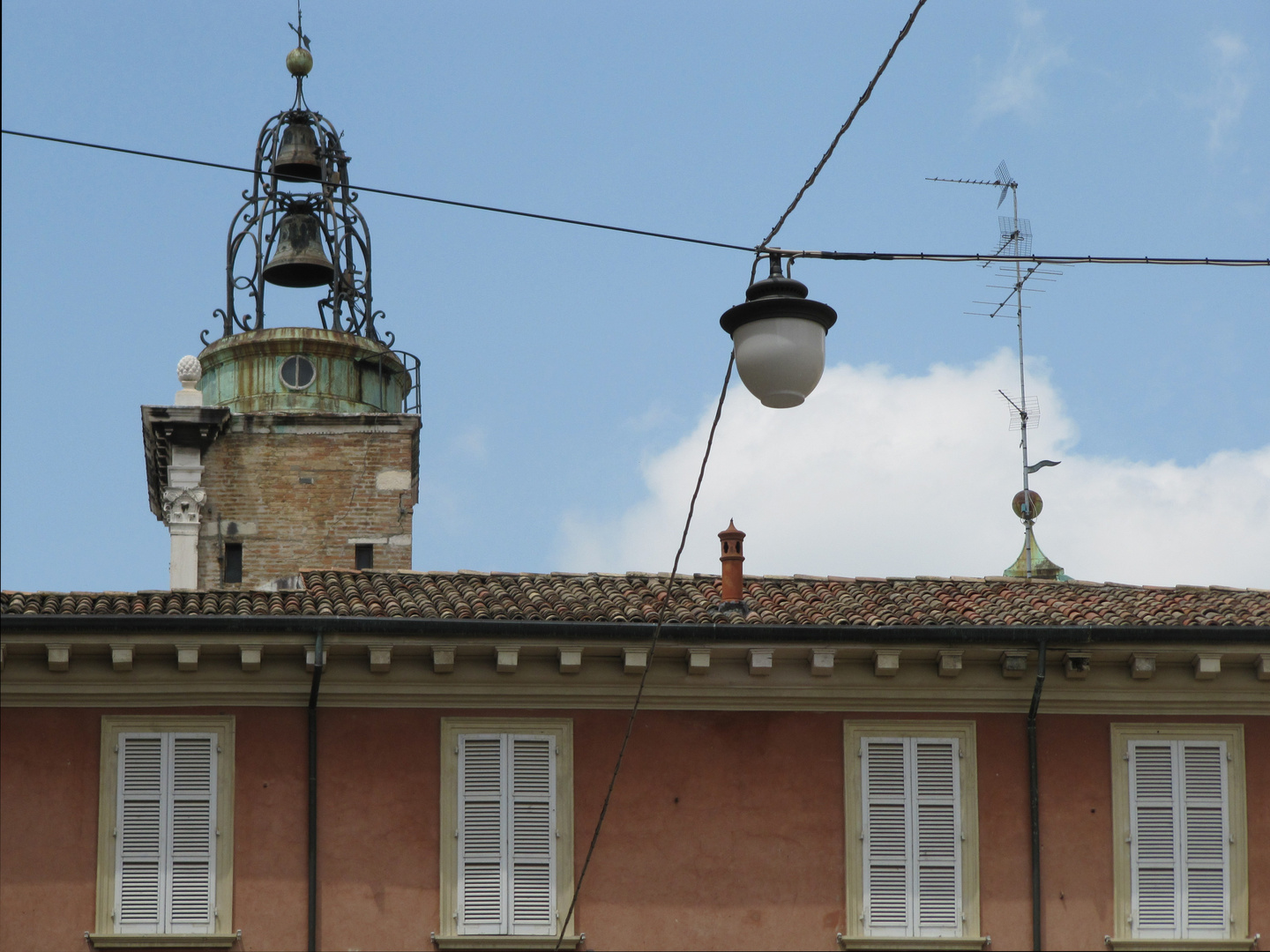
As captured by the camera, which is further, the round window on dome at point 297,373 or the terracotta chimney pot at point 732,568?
the round window on dome at point 297,373

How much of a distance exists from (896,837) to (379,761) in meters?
3.66

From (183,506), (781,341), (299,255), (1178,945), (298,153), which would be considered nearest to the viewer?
(781,341)

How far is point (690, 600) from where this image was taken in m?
14.3

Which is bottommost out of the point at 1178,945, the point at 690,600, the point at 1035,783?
the point at 1178,945

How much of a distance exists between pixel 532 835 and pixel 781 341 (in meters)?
5.16

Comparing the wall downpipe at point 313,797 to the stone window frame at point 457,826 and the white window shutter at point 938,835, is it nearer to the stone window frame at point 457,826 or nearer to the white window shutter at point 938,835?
the stone window frame at point 457,826

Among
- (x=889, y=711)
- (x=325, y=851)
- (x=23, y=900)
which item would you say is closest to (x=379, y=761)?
(x=325, y=851)

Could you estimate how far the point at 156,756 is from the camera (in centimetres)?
1319

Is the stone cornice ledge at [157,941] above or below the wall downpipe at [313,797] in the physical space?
below

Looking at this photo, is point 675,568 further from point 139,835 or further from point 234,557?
point 234,557

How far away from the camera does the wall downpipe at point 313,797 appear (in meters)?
13.0

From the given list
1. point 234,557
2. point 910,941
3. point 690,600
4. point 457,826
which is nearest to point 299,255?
point 234,557

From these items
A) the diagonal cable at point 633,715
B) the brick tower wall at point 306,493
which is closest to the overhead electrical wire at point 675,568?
the diagonal cable at point 633,715

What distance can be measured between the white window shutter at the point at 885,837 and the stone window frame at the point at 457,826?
81.5 inches
